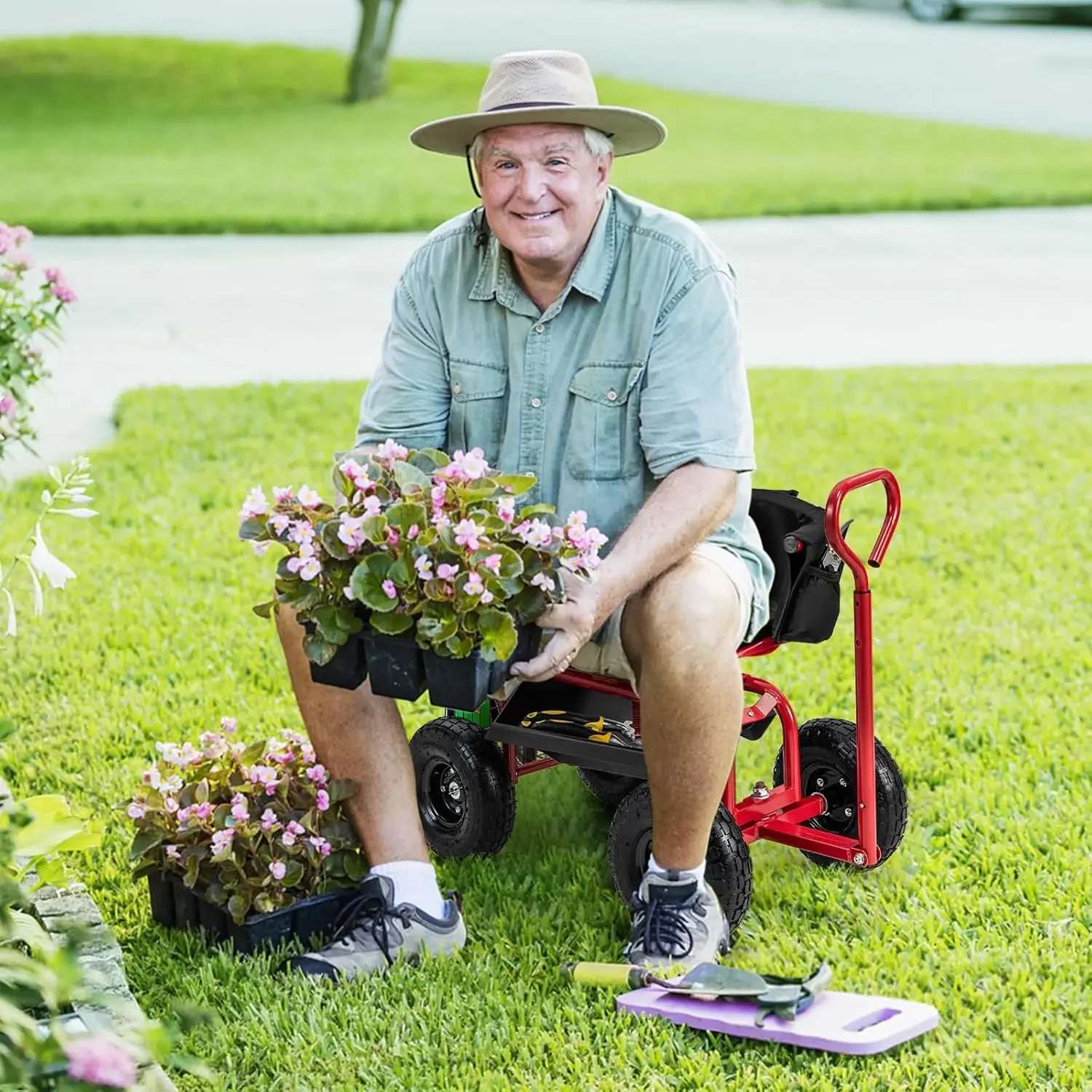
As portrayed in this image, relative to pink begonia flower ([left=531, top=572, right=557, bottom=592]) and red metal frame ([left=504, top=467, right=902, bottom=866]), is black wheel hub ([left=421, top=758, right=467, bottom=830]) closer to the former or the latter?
red metal frame ([left=504, top=467, right=902, bottom=866])

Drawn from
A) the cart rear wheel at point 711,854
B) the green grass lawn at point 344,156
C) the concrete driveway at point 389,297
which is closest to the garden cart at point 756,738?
the cart rear wheel at point 711,854

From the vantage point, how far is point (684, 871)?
2990 millimetres

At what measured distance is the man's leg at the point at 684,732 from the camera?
2.88 m

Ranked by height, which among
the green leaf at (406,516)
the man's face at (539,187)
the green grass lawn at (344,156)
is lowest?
the green grass lawn at (344,156)

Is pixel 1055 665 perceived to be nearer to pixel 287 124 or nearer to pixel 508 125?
pixel 508 125

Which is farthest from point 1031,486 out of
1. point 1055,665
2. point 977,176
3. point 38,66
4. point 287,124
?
point 38,66

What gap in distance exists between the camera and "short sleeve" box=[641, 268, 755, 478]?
304 centimetres

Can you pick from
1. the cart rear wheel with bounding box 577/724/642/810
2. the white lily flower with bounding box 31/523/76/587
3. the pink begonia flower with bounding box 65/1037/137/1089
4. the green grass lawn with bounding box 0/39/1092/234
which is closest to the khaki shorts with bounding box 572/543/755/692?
the cart rear wheel with bounding box 577/724/642/810

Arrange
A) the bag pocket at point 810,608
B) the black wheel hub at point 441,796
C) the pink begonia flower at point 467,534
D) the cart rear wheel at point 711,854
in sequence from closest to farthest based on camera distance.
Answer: the pink begonia flower at point 467,534 < the cart rear wheel at point 711,854 < the bag pocket at point 810,608 < the black wheel hub at point 441,796

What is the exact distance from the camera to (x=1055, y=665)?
4.35m

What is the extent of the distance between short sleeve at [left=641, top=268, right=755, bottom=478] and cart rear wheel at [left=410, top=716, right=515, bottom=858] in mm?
704

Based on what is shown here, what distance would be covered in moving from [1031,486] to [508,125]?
3.17m

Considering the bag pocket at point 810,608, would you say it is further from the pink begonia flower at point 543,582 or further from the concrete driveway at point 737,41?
the concrete driveway at point 737,41

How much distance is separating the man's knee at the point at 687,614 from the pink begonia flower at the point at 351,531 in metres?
0.51
